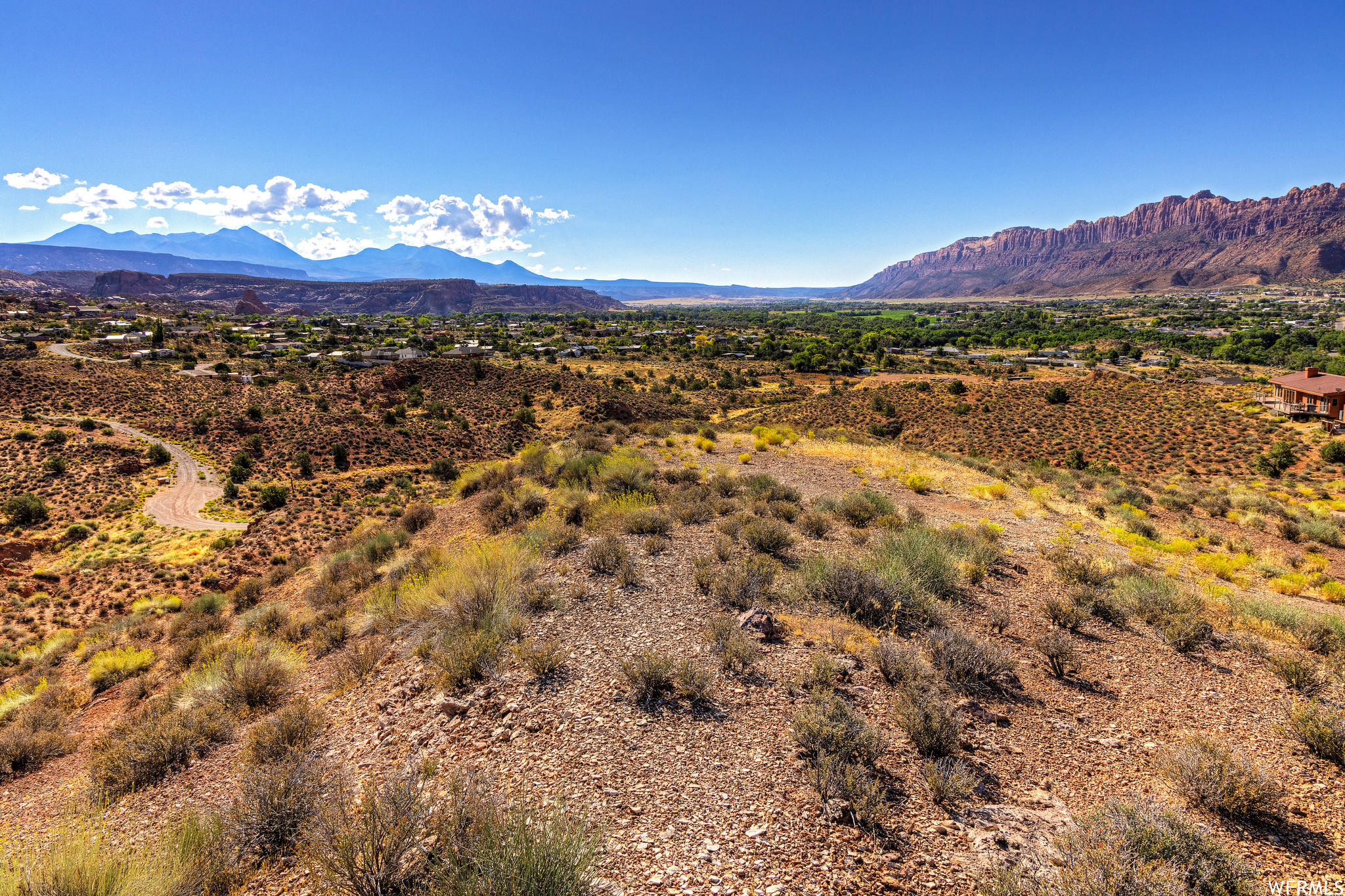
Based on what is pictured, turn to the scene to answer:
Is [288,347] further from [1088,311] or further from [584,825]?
[1088,311]

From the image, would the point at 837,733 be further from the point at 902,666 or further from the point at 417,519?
the point at 417,519

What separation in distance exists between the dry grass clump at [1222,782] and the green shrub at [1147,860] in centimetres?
48

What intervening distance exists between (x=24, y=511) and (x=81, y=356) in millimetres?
44414

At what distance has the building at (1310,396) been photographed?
1304 inches

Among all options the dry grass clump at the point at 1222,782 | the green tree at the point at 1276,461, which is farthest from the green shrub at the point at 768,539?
the green tree at the point at 1276,461

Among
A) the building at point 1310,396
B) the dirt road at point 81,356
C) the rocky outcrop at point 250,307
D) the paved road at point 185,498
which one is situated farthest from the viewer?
the rocky outcrop at point 250,307

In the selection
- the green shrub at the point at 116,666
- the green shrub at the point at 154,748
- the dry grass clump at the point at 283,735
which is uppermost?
the dry grass clump at the point at 283,735

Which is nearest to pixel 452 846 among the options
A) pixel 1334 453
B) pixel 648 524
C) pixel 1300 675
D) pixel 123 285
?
pixel 648 524

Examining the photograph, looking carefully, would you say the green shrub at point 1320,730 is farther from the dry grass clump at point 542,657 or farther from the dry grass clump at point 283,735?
the dry grass clump at point 283,735

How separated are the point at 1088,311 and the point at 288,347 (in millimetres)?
202946

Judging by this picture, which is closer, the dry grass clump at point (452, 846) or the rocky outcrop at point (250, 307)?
the dry grass clump at point (452, 846)

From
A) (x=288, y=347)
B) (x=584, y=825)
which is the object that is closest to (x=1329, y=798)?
(x=584, y=825)

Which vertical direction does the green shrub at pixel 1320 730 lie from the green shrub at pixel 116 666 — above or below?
above

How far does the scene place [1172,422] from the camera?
3553cm
